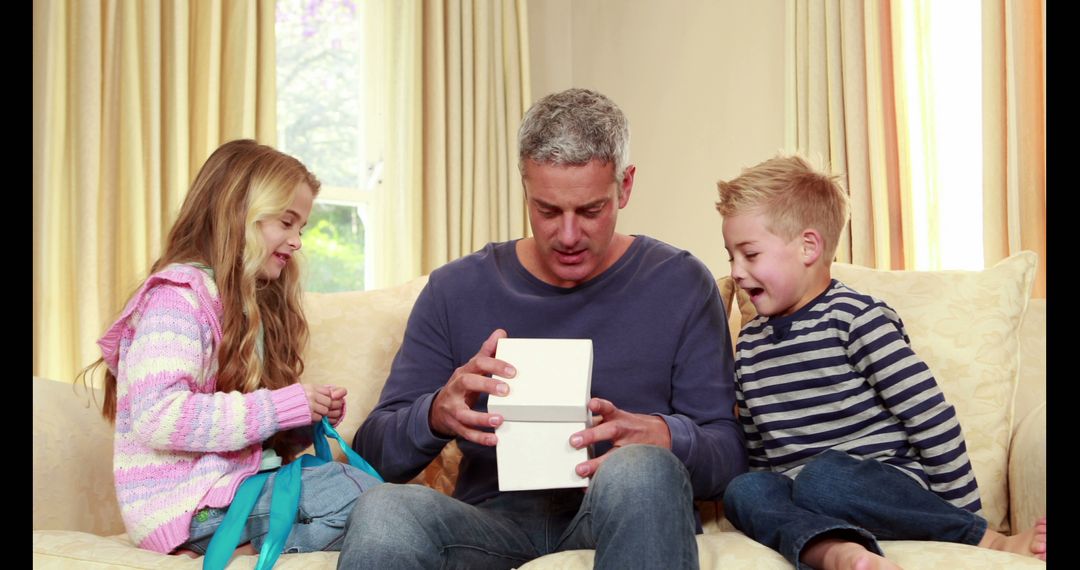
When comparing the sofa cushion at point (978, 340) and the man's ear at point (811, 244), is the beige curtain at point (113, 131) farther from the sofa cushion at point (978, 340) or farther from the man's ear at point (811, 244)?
the sofa cushion at point (978, 340)

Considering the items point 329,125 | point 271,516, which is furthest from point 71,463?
point 329,125

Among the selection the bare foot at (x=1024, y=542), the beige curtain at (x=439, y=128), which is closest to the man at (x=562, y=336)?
the bare foot at (x=1024, y=542)

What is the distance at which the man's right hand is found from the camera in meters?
1.34

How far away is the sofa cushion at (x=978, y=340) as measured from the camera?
1766mm

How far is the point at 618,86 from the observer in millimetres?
4047

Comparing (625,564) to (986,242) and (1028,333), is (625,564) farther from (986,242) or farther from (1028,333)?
(986,242)

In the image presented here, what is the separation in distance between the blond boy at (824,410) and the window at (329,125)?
2.30 metres

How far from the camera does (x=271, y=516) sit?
1.50 m

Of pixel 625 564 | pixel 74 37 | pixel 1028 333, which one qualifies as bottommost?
pixel 625 564

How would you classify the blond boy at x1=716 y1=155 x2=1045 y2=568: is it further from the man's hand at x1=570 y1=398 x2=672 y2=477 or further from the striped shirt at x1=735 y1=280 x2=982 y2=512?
the man's hand at x1=570 y1=398 x2=672 y2=477

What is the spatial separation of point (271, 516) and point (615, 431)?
0.56 meters

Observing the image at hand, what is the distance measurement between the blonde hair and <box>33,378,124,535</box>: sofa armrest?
100 mm
